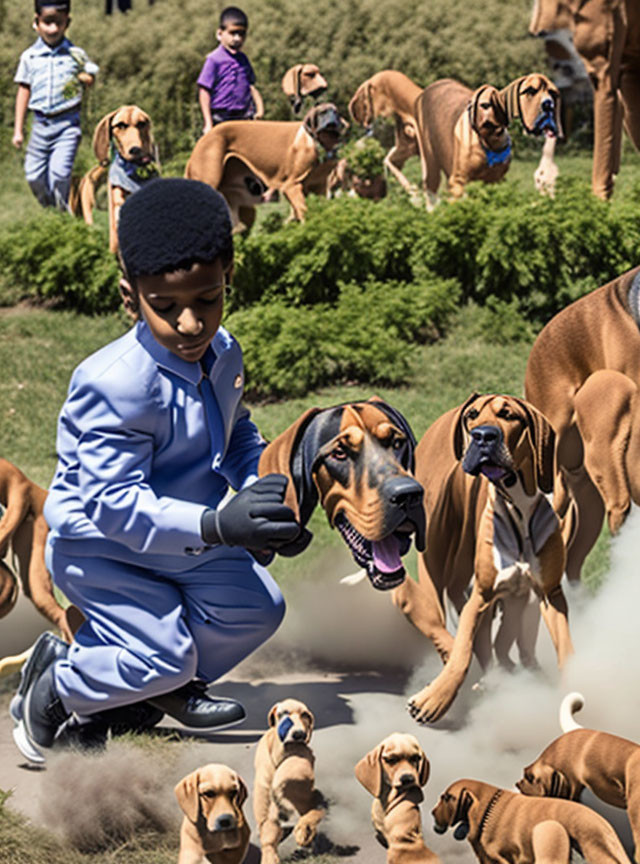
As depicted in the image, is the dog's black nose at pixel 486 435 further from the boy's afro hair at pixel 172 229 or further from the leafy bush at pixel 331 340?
the leafy bush at pixel 331 340

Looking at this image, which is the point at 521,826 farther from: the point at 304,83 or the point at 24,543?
the point at 304,83

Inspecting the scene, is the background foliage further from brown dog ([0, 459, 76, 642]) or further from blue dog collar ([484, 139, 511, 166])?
Result: brown dog ([0, 459, 76, 642])

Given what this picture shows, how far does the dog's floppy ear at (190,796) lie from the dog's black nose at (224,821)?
57mm

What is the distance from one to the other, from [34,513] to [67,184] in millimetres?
8488

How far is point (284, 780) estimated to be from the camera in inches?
121

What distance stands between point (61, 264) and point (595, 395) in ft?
→ 22.6

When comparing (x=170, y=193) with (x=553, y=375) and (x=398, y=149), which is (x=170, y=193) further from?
(x=398, y=149)

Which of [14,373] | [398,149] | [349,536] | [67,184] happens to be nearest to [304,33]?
[398,149]

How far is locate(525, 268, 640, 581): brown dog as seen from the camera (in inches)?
152

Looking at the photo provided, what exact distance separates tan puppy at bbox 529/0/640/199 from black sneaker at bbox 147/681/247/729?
757 centimetres

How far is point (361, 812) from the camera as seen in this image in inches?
132

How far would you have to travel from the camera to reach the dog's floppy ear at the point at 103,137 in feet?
30.3

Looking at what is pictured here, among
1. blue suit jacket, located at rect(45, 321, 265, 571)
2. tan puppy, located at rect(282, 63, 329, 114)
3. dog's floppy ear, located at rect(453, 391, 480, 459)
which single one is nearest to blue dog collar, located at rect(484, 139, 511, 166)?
tan puppy, located at rect(282, 63, 329, 114)

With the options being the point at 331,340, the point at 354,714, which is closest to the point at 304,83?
the point at 331,340
